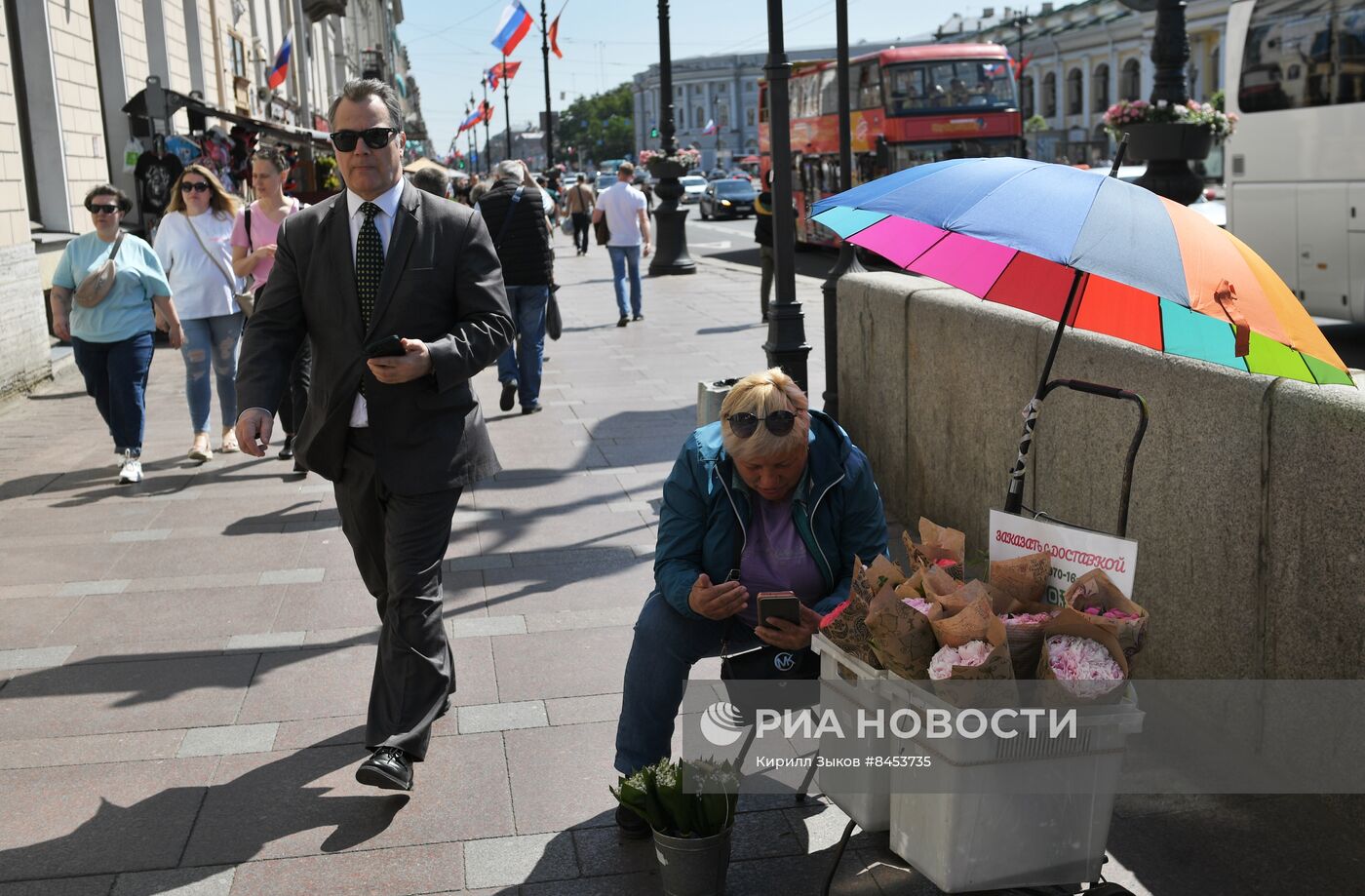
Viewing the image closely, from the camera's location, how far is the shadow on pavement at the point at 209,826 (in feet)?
12.1

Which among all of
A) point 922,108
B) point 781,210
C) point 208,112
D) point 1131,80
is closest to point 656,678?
point 781,210

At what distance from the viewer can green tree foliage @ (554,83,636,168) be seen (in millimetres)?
162000

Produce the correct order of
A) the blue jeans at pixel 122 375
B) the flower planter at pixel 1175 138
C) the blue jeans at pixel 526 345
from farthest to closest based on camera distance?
the flower planter at pixel 1175 138
the blue jeans at pixel 526 345
the blue jeans at pixel 122 375

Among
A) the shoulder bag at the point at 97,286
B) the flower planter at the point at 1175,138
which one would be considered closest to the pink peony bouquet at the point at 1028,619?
the shoulder bag at the point at 97,286

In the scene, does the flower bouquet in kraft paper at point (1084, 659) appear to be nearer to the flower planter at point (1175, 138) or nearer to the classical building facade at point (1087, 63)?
the flower planter at point (1175, 138)

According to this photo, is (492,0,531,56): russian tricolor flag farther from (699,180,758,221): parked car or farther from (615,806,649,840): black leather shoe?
(615,806,649,840): black leather shoe

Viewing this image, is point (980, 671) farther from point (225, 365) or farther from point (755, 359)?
point (755, 359)

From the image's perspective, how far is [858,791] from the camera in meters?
3.31

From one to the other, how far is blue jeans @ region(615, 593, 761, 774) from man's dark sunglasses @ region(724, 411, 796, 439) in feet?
1.78

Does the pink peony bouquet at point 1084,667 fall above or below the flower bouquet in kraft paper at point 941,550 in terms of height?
below

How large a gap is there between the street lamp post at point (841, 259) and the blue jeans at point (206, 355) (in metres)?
3.64

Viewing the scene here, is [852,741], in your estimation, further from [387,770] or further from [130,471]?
[130,471]

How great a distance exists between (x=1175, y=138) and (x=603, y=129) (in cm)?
15268

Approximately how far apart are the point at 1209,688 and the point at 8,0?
1365 centimetres
